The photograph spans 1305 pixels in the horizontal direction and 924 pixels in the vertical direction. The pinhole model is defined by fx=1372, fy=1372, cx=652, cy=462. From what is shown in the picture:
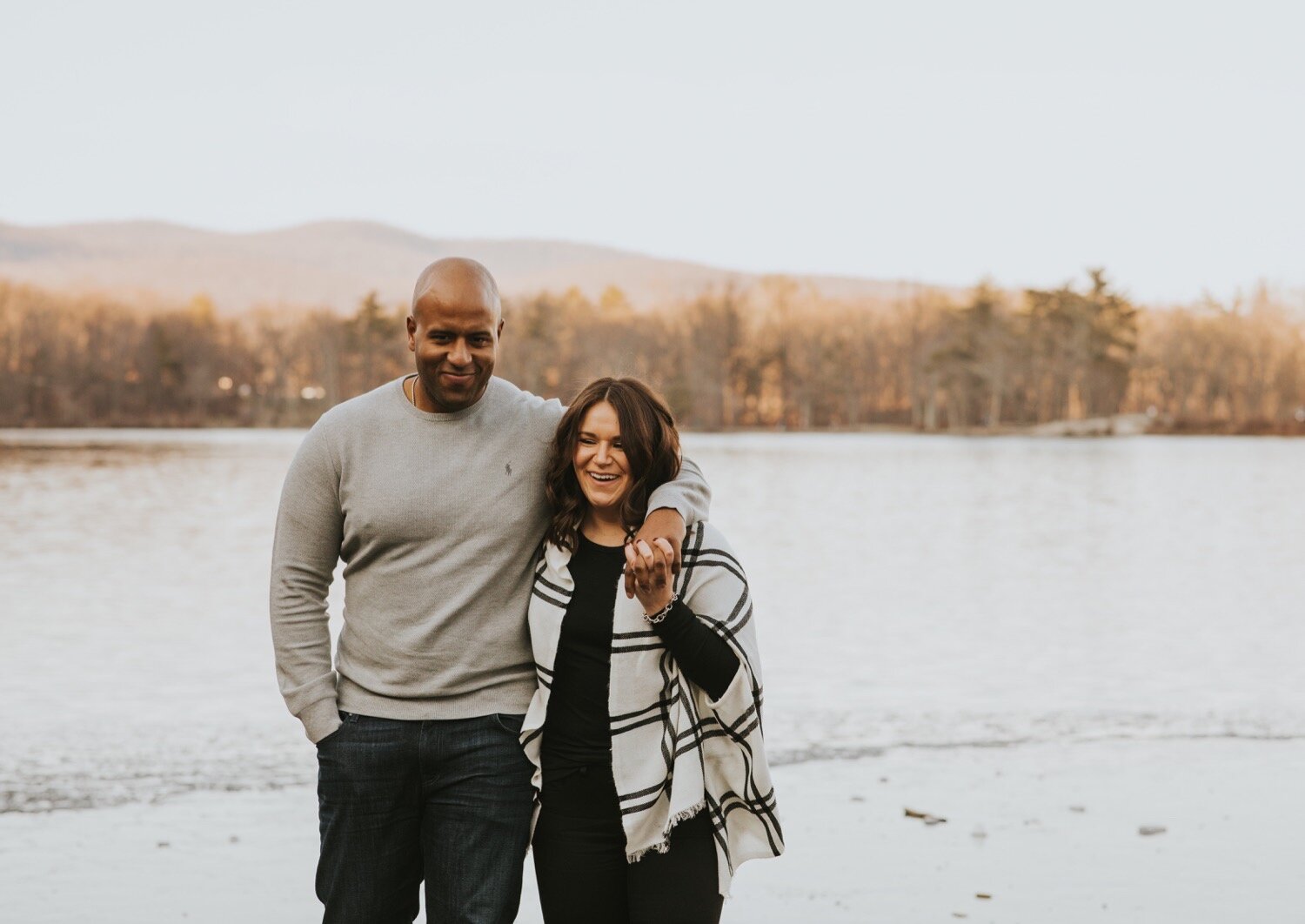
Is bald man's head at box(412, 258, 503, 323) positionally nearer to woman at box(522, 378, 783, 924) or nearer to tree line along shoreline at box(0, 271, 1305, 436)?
woman at box(522, 378, 783, 924)

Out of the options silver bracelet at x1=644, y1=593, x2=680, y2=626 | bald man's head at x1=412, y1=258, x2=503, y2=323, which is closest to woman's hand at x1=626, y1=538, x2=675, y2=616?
silver bracelet at x1=644, y1=593, x2=680, y2=626

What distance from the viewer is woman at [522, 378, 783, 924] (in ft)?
8.87

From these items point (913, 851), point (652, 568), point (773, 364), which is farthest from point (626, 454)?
point (773, 364)

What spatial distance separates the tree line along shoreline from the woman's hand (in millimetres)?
83568

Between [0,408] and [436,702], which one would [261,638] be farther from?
[0,408]

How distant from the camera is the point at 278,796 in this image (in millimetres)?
6582

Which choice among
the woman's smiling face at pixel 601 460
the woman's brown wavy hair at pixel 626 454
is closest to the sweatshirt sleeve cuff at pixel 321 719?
the woman's brown wavy hair at pixel 626 454

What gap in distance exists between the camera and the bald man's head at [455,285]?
2.65 metres

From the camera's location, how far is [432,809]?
2775 millimetres

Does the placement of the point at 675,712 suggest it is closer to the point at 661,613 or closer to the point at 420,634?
the point at 661,613

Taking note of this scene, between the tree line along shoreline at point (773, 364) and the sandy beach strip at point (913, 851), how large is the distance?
79.2 meters

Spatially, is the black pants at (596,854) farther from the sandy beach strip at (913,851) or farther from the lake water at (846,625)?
the lake water at (846,625)

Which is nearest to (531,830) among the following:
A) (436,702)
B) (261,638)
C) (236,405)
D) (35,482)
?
(436,702)

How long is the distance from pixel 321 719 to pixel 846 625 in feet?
35.0
